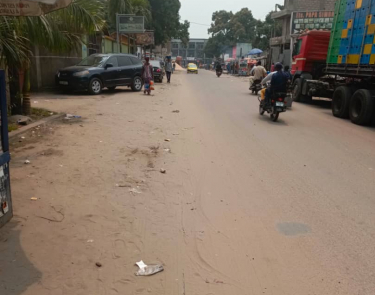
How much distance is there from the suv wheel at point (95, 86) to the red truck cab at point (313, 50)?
8.63 m

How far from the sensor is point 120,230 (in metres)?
3.62

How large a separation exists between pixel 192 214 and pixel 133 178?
142 cm

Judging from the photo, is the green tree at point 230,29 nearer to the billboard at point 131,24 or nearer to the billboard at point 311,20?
the billboard at point 311,20

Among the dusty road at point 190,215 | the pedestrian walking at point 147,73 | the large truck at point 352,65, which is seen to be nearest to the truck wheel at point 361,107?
the large truck at point 352,65

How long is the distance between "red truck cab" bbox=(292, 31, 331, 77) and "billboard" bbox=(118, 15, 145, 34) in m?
11.8

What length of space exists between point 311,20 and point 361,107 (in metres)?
25.8

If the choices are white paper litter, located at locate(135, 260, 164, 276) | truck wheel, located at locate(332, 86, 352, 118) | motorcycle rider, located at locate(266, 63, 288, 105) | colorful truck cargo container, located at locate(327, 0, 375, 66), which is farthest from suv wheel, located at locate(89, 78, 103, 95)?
white paper litter, located at locate(135, 260, 164, 276)

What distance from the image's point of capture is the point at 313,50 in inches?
587

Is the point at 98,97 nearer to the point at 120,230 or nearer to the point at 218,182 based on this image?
the point at 218,182

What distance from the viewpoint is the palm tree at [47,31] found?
21.5 ft

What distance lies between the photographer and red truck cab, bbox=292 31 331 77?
48.6 feet

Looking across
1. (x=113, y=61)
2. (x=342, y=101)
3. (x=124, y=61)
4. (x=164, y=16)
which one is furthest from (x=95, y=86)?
(x=164, y=16)

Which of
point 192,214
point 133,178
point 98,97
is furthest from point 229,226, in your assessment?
point 98,97

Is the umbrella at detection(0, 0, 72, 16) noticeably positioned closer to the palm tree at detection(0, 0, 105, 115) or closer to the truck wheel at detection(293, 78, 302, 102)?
the palm tree at detection(0, 0, 105, 115)
